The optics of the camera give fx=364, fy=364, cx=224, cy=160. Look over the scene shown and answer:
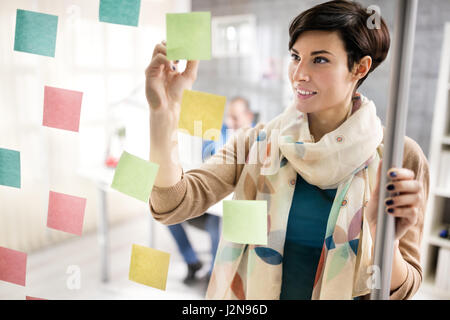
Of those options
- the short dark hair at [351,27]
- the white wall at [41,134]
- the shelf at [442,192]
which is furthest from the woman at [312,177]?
the shelf at [442,192]

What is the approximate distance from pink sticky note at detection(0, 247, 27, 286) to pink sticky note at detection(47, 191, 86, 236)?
99mm

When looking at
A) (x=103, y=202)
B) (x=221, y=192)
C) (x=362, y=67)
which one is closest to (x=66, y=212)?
(x=221, y=192)

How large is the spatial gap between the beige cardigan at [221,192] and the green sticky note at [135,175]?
48mm

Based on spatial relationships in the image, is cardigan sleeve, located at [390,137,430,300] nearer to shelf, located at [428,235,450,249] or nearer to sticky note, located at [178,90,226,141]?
sticky note, located at [178,90,226,141]

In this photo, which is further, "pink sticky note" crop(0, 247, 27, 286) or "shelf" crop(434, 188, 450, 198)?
"shelf" crop(434, 188, 450, 198)

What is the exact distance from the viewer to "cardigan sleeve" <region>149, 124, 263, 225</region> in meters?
0.59

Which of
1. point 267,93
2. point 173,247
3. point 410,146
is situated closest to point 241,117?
point 267,93

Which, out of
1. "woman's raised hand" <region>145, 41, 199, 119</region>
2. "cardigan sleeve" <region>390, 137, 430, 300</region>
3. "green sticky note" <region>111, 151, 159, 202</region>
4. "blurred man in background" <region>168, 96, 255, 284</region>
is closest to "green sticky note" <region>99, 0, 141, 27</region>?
"woman's raised hand" <region>145, 41, 199, 119</region>

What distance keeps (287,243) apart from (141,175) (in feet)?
0.90

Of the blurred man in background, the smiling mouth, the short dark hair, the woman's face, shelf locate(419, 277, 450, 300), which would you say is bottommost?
shelf locate(419, 277, 450, 300)

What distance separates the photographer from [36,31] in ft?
1.81

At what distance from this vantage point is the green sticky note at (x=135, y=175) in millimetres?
534

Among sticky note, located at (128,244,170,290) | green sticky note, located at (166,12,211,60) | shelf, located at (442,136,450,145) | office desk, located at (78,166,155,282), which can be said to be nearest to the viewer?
green sticky note, located at (166,12,211,60)
